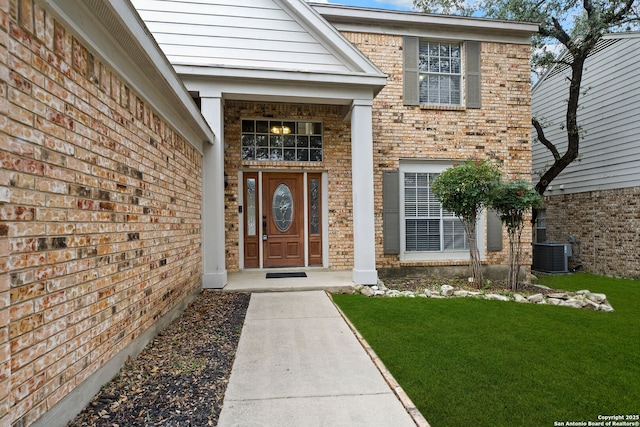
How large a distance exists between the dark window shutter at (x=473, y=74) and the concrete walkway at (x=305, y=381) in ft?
18.9

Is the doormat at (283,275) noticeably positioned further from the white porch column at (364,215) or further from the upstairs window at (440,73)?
the upstairs window at (440,73)

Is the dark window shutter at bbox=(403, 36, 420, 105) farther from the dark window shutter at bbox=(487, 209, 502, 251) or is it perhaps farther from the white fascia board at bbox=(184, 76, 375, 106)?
the dark window shutter at bbox=(487, 209, 502, 251)

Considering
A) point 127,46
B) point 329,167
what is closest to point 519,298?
point 329,167

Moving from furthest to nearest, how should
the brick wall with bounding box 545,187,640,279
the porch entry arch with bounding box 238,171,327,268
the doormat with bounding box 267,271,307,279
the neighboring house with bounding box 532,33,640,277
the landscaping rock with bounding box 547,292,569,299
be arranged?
1. the neighboring house with bounding box 532,33,640,277
2. the brick wall with bounding box 545,187,640,279
3. the porch entry arch with bounding box 238,171,327,268
4. the doormat with bounding box 267,271,307,279
5. the landscaping rock with bounding box 547,292,569,299

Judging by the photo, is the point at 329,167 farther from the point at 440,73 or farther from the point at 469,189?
the point at 440,73

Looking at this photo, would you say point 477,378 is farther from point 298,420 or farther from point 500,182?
point 500,182

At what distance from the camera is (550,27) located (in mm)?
8602

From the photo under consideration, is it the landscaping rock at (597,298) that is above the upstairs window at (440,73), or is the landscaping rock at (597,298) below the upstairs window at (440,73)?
below

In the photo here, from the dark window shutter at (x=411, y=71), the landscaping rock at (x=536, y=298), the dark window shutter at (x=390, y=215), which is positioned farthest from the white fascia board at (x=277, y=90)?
the landscaping rock at (x=536, y=298)

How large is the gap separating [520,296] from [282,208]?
4470mm

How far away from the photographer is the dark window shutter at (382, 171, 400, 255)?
6512mm

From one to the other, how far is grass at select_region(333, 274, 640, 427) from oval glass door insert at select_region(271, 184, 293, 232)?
2370 millimetres

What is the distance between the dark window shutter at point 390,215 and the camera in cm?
651

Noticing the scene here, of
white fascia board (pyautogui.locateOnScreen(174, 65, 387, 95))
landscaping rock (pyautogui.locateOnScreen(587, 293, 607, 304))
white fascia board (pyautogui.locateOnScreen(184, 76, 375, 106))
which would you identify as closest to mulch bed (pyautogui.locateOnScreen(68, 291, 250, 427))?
white fascia board (pyautogui.locateOnScreen(184, 76, 375, 106))
